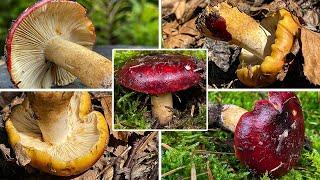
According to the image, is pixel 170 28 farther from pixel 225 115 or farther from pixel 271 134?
pixel 271 134

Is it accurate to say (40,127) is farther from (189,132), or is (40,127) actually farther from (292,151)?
(292,151)

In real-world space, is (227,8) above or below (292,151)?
above

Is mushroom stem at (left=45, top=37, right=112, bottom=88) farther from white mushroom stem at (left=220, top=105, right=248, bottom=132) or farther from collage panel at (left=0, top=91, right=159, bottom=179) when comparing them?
white mushroom stem at (left=220, top=105, right=248, bottom=132)

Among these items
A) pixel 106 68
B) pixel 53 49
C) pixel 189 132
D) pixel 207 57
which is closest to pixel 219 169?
pixel 189 132

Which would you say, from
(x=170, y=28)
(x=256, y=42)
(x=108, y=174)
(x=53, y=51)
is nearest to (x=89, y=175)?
(x=108, y=174)

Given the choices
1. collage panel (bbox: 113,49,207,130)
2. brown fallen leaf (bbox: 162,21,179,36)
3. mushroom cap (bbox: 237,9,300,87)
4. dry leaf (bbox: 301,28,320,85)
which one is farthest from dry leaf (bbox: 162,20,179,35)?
dry leaf (bbox: 301,28,320,85)

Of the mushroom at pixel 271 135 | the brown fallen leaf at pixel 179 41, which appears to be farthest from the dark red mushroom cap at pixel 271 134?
the brown fallen leaf at pixel 179 41
